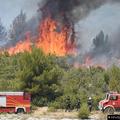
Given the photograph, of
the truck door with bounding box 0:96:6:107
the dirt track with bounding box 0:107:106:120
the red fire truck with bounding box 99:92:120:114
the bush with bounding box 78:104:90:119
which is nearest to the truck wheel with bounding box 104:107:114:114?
the red fire truck with bounding box 99:92:120:114

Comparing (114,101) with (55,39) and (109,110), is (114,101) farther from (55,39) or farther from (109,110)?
(55,39)

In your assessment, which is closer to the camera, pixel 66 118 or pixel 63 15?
pixel 66 118

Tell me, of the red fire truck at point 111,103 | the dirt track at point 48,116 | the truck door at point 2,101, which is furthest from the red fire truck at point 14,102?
the red fire truck at point 111,103

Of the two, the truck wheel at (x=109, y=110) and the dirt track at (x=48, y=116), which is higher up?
the truck wheel at (x=109, y=110)

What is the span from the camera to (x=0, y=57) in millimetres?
97188

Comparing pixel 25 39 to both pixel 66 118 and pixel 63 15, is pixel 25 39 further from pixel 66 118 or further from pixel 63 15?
pixel 66 118

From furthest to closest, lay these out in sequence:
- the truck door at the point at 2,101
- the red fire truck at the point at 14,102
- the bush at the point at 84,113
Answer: the truck door at the point at 2,101
the red fire truck at the point at 14,102
the bush at the point at 84,113

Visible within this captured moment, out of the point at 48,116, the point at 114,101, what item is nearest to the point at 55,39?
the point at 114,101

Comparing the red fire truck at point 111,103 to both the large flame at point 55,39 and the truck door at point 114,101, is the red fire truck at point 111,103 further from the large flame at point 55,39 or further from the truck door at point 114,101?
the large flame at point 55,39

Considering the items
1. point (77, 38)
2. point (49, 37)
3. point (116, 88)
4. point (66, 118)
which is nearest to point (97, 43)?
point (77, 38)

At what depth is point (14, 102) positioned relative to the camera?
49.7 metres

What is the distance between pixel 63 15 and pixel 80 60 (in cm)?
1377

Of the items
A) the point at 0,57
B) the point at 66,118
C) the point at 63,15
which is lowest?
the point at 66,118

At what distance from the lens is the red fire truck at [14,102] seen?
1956 inches
